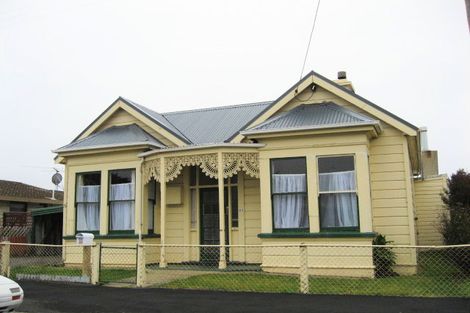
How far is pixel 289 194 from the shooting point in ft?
42.3

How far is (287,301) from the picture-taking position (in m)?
8.78

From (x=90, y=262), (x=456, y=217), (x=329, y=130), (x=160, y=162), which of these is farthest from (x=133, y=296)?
(x=456, y=217)

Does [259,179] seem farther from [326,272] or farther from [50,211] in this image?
[50,211]

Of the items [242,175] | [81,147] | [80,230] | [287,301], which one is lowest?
[287,301]

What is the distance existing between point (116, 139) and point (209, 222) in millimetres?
3799

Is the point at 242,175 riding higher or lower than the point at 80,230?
higher

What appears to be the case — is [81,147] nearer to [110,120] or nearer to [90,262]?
[110,120]

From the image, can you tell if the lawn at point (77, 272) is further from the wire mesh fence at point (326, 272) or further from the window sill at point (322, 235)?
the window sill at point (322, 235)

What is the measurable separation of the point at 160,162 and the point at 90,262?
348 centimetres

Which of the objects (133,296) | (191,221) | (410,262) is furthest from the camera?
(191,221)

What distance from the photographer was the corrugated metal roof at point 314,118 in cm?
1257

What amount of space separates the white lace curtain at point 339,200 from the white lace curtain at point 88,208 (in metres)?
6.94

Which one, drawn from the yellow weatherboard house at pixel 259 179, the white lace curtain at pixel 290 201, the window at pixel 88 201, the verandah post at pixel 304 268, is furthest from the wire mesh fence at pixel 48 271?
the verandah post at pixel 304 268

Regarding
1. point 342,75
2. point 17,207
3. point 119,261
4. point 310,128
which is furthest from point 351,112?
point 17,207
